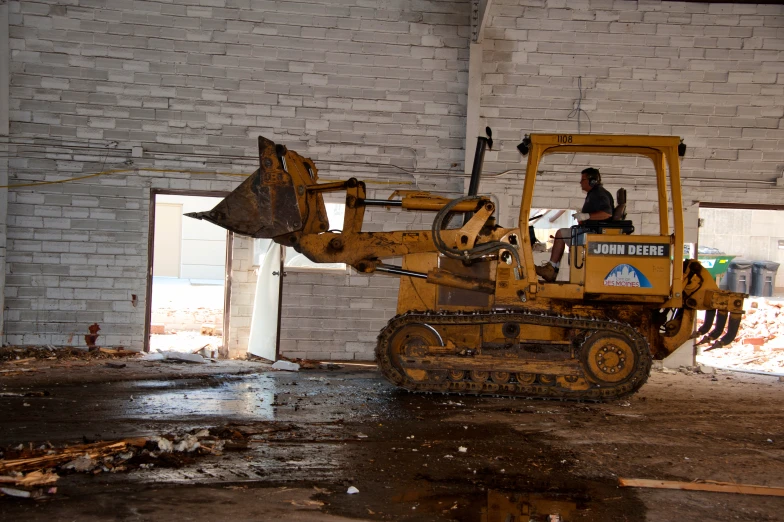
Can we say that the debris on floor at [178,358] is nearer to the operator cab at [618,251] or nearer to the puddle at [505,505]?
the operator cab at [618,251]

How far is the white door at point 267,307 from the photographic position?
11.0 meters

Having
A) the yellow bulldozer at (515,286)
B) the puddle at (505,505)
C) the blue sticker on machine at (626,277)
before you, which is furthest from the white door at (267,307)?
the puddle at (505,505)

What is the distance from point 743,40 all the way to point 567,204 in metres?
3.87

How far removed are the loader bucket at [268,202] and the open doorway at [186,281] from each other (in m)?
3.21

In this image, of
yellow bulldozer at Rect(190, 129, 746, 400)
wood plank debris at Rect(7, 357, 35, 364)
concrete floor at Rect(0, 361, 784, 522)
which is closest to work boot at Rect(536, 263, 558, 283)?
yellow bulldozer at Rect(190, 129, 746, 400)

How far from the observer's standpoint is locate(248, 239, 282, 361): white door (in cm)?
1100

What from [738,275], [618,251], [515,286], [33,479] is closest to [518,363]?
[515,286]

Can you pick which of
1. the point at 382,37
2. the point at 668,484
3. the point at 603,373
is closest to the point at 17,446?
the point at 668,484

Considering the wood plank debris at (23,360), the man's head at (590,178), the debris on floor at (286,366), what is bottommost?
the wood plank debris at (23,360)

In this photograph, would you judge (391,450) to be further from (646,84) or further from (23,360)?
(646,84)

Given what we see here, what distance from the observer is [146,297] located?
10836mm

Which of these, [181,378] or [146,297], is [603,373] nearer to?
[181,378]

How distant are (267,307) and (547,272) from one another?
4.88 meters

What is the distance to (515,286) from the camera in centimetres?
765
